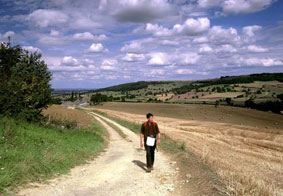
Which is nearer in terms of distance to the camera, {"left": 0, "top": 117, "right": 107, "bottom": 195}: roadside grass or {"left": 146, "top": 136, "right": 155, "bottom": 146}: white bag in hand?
{"left": 0, "top": 117, "right": 107, "bottom": 195}: roadside grass

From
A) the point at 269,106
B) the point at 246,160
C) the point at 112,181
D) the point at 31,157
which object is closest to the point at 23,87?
the point at 31,157

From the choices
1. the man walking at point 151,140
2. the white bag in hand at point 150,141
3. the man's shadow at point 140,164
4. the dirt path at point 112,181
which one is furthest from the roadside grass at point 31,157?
the white bag in hand at point 150,141

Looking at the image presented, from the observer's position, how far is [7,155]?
8414 millimetres

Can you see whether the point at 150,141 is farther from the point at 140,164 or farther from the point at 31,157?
the point at 31,157

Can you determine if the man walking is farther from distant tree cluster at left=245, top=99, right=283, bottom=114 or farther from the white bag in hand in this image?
distant tree cluster at left=245, top=99, right=283, bottom=114

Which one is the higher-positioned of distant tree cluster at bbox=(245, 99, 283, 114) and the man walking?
the man walking

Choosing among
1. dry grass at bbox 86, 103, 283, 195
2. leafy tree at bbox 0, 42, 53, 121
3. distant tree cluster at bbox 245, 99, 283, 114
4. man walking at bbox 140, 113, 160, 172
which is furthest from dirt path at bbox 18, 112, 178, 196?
distant tree cluster at bbox 245, 99, 283, 114

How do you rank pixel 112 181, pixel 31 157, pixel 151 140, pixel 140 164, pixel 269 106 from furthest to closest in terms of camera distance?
pixel 269 106 → pixel 140 164 → pixel 151 140 → pixel 31 157 → pixel 112 181

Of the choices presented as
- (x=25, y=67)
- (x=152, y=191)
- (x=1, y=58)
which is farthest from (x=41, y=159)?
(x=1, y=58)

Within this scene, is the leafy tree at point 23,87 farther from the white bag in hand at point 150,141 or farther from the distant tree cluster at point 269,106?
the distant tree cluster at point 269,106

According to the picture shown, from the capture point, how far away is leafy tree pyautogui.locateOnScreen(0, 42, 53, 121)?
17.0 metres

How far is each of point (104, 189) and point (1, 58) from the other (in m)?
22.8

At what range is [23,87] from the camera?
17.5 m

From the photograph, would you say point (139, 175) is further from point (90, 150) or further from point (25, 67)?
point (25, 67)
